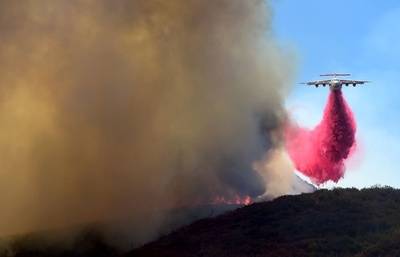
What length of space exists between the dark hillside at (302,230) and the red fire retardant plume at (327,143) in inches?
623

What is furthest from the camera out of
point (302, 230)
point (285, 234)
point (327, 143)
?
point (327, 143)

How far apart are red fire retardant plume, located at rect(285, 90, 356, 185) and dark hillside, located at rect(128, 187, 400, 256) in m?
15.8

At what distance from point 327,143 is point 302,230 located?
31070mm

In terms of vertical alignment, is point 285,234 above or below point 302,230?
below

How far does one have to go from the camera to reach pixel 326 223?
70688 mm

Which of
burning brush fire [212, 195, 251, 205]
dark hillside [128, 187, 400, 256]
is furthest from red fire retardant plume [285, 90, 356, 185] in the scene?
dark hillside [128, 187, 400, 256]

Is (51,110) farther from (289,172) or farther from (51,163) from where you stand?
(289,172)

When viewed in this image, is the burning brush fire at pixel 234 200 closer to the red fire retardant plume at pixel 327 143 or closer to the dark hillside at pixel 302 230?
the red fire retardant plume at pixel 327 143

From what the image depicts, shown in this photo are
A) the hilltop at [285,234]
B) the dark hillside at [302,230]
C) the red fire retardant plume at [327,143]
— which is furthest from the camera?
the red fire retardant plume at [327,143]

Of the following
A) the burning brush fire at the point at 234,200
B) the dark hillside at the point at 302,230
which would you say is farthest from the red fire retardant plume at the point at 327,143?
the dark hillside at the point at 302,230

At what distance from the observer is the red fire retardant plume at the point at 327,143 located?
94.9 m

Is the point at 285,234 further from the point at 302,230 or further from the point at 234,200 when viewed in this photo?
the point at 234,200

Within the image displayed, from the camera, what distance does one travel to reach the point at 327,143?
321 ft

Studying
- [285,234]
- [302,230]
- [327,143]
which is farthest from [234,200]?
[302,230]
